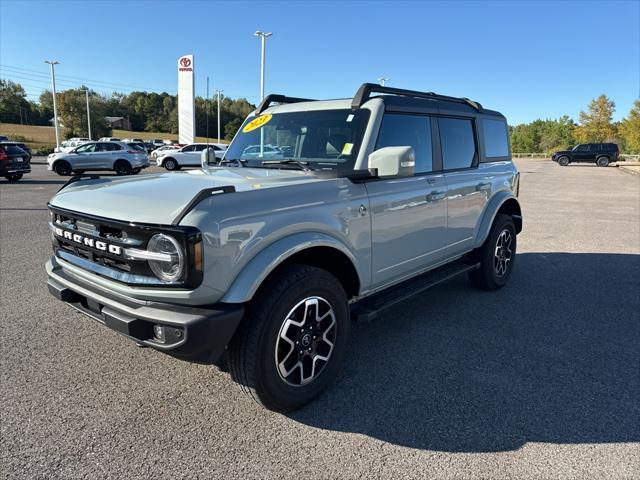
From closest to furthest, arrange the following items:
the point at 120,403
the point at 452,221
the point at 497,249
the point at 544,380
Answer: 1. the point at 120,403
2. the point at 544,380
3. the point at 452,221
4. the point at 497,249

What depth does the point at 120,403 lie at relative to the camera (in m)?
2.98

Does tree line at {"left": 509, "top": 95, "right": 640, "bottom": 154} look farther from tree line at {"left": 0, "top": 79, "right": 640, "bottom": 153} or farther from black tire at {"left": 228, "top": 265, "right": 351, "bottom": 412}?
black tire at {"left": 228, "top": 265, "right": 351, "bottom": 412}

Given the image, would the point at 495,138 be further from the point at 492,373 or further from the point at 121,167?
the point at 121,167

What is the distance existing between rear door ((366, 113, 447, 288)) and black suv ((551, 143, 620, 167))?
44.7 m

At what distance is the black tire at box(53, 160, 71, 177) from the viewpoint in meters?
22.5

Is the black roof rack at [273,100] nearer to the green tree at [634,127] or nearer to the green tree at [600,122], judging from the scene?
the green tree at [634,127]

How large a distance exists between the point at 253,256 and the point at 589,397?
8.17 feet

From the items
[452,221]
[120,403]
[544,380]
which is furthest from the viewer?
[452,221]

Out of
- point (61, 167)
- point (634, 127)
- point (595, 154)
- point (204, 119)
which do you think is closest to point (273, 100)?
point (61, 167)

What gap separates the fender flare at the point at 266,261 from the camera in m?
2.51

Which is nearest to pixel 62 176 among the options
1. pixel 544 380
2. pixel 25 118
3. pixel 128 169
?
pixel 128 169

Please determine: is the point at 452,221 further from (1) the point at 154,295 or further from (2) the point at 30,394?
(2) the point at 30,394

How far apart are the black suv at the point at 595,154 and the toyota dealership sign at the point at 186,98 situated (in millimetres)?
36289

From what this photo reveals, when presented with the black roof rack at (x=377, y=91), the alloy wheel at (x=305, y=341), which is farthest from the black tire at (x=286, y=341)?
the black roof rack at (x=377, y=91)
